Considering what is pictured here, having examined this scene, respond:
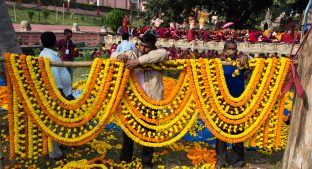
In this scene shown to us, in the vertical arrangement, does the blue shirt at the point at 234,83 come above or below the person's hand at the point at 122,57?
below

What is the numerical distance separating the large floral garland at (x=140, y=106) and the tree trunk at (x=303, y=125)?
3.19 feet

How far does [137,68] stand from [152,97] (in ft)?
1.43

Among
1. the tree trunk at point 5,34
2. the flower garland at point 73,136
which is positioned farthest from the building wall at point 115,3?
the flower garland at point 73,136

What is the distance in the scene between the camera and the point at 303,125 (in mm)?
3275

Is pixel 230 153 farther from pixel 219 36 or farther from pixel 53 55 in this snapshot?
pixel 219 36

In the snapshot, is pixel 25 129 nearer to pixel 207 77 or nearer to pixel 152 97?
pixel 152 97

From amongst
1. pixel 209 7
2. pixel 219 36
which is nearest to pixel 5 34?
pixel 219 36

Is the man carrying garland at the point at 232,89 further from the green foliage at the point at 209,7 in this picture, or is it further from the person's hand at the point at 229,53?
the green foliage at the point at 209,7

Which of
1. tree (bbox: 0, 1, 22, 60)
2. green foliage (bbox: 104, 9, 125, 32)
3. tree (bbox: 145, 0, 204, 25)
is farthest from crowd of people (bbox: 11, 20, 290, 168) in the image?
green foliage (bbox: 104, 9, 125, 32)

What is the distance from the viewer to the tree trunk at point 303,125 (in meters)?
3.22

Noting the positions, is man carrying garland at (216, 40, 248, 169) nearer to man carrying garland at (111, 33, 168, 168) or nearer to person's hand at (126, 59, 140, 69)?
man carrying garland at (111, 33, 168, 168)

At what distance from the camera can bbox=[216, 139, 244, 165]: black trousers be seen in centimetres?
483

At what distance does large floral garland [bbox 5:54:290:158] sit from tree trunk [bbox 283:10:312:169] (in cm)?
97

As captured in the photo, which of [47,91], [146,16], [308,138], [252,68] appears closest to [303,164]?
[308,138]
